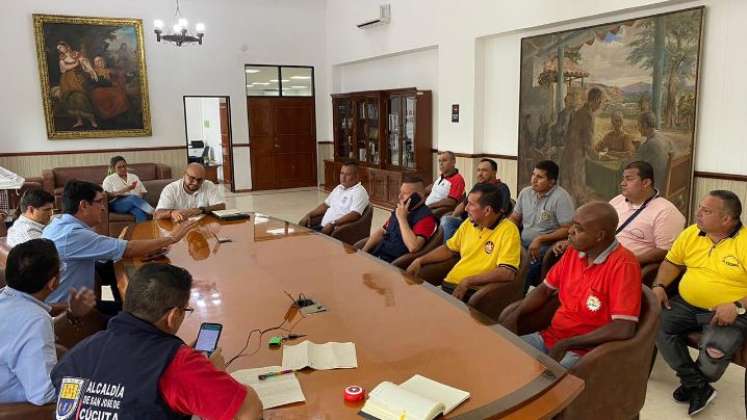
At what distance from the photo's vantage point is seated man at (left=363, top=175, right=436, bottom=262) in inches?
145

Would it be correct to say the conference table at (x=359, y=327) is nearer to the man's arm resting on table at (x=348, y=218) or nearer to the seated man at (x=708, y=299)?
the man's arm resting on table at (x=348, y=218)

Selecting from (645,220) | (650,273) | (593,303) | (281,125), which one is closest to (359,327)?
(593,303)

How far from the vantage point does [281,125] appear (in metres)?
11.1

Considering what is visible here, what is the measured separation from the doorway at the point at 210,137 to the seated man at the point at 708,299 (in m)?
9.27

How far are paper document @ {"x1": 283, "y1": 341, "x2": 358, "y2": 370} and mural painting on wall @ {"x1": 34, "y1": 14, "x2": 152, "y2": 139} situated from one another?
29.7 ft

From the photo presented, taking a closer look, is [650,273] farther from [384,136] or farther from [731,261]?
[384,136]

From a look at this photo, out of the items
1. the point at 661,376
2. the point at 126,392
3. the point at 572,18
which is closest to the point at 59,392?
the point at 126,392

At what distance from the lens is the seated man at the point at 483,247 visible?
291 centimetres

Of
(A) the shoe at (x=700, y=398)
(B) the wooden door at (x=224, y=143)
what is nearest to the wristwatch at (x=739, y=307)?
(A) the shoe at (x=700, y=398)

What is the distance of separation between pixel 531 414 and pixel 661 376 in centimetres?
208

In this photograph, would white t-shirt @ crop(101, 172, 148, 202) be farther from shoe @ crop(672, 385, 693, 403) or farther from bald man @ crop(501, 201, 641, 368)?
shoe @ crop(672, 385, 693, 403)

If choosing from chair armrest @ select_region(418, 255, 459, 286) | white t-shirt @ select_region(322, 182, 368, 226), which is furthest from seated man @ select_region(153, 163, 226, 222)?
chair armrest @ select_region(418, 255, 459, 286)

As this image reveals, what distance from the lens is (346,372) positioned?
176 centimetres

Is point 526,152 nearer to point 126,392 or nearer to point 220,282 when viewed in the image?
point 220,282
